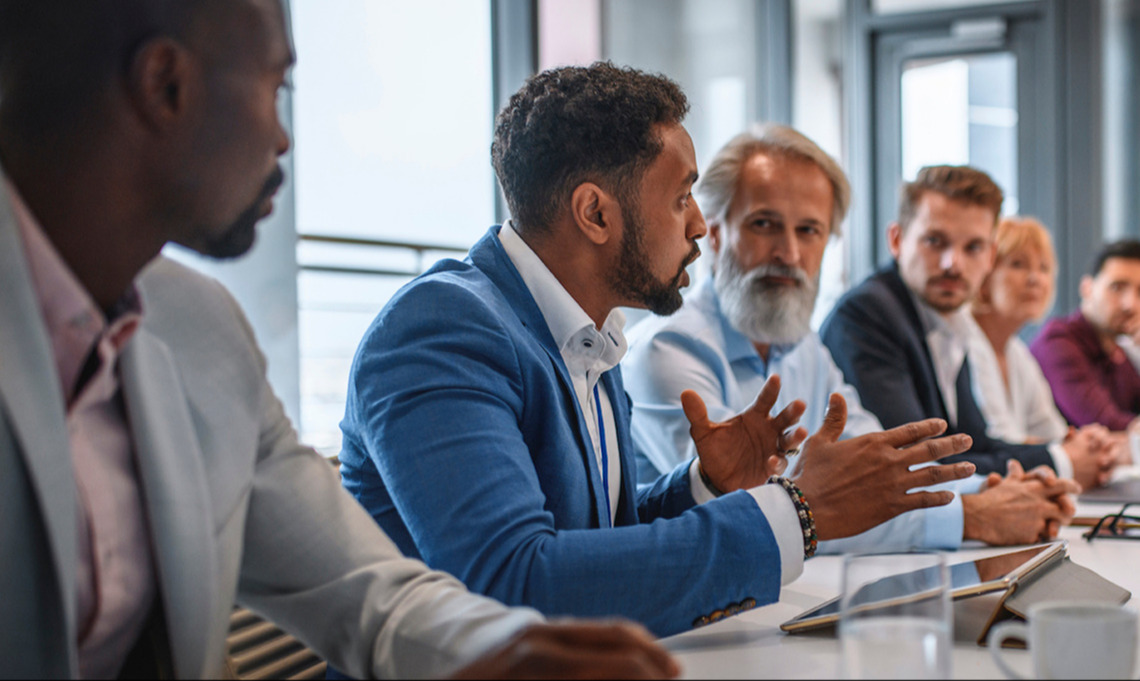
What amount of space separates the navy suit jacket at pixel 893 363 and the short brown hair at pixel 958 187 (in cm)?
32

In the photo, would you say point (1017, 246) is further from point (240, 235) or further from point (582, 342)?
point (240, 235)

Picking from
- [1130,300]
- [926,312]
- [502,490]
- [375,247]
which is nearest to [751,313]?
[926,312]

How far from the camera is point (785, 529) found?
1180 mm

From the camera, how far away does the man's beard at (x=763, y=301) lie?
7.40ft

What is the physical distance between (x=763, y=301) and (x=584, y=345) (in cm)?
90

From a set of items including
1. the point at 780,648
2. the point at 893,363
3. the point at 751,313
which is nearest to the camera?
the point at 780,648

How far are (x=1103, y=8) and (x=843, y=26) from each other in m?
1.44

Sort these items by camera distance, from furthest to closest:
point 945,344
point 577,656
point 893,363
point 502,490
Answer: point 945,344 → point 893,363 → point 502,490 → point 577,656

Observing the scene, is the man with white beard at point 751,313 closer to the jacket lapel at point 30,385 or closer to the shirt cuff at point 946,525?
the shirt cuff at point 946,525

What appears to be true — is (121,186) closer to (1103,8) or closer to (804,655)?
(804,655)

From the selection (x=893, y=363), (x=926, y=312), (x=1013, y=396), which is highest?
(x=926, y=312)

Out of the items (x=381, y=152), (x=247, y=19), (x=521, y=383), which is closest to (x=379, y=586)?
(x=521, y=383)

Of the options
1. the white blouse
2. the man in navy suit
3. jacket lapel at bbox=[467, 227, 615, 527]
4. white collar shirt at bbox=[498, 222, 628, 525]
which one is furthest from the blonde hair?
jacket lapel at bbox=[467, 227, 615, 527]

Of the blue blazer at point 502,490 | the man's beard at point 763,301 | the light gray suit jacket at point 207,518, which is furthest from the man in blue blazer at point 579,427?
the man's beard at point 763,301
